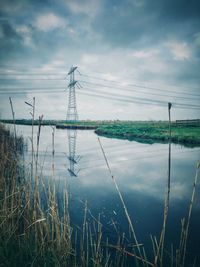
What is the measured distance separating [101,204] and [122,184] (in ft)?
9.14

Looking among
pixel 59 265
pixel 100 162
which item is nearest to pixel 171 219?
pixel 59 265

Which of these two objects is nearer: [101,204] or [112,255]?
[112,255]

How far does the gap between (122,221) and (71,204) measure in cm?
179

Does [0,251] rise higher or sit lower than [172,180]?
higher

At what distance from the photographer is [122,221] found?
19.4 feet

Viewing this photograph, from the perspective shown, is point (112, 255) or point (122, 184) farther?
point (122, 184)

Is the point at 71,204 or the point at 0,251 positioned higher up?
the point at 0,251

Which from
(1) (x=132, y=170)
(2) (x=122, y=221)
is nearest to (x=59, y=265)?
(2) (x=122, y=221)

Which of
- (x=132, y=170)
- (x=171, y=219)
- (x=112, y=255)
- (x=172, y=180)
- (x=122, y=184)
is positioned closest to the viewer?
(x=112, y=255)

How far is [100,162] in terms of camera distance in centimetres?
1409

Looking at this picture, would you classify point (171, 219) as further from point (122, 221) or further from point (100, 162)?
point (100, 162)

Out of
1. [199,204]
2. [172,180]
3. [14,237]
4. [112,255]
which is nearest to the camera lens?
[14,237]

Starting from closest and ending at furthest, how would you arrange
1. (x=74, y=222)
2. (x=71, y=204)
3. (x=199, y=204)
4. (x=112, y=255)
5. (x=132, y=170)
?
1. (x=112, y=255)
2. (x=74, y=222)
3. (x=71, y=204)
4. (x=199, y=204)
5. (x=132, y=170)

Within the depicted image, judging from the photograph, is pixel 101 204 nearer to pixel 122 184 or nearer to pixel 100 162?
pixel 122 184
